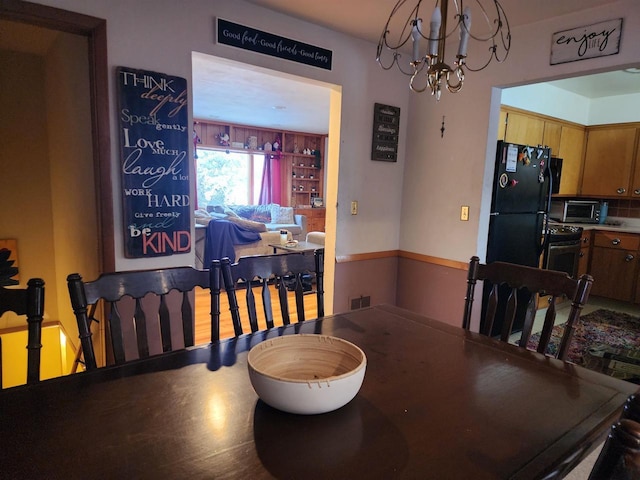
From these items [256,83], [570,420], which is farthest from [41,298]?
[256,83]

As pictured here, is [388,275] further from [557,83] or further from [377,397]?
[557,83]

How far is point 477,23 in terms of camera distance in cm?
254

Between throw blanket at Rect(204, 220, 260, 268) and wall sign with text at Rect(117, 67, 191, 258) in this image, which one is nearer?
wall sign with text at Rect(117, 67, 191, 258)

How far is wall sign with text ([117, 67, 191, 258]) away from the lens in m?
2.00

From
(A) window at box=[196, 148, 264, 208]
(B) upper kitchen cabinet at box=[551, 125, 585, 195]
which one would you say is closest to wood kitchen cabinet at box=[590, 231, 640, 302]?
(B) upper kitchen cabinet at box=[551, 125, 585, 195]

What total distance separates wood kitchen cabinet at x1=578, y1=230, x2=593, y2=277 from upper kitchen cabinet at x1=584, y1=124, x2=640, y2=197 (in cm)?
63

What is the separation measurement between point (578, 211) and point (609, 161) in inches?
26.3

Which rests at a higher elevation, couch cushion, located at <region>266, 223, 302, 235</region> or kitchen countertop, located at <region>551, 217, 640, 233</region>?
kitchen countertop, located at <region>551, 217, 640, 233</region>

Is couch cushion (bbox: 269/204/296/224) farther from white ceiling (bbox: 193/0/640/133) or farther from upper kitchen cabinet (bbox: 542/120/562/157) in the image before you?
upper kitchen cabinet (bbox: 542/120/562/157)

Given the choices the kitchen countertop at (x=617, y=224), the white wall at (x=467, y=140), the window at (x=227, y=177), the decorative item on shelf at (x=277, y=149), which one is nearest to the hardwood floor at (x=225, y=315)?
the white wall at (x=467, y=140)

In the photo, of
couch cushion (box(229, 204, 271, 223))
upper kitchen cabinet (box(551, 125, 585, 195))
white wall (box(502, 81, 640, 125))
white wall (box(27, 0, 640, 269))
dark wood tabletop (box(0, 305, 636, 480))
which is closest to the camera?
dark wood tabletop (box(0, 305, 636, 480))

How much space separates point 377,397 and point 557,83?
4.60 metres

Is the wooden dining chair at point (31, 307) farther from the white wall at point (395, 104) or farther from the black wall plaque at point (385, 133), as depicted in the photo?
the black wall plaque at point (385, 133)

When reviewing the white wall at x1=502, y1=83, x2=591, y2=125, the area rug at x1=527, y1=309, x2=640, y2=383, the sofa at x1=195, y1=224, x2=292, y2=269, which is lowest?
the area rug at x1=527, y1=309, x2=640, y2=383
